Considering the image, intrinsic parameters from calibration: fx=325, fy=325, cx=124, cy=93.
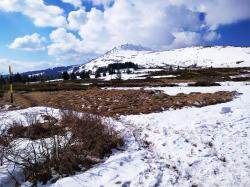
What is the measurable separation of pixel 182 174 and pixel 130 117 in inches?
298

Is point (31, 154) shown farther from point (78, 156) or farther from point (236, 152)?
point (236, 152)

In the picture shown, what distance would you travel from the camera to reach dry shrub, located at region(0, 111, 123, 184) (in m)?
8.64

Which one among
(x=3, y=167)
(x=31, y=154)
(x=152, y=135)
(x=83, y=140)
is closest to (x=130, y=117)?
(x=152, y=135)

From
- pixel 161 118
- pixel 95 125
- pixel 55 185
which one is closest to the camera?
pixel 55 185

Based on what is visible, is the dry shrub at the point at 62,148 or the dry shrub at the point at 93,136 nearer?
the dry shrub at the point at 62,148

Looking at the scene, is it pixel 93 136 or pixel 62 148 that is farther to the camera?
pixel 93 136

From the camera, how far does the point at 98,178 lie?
328 inches

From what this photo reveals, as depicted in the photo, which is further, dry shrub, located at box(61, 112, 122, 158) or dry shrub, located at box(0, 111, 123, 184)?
dry shrub, located at box(61, 112, 122, 158)

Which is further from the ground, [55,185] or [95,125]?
[95,125]

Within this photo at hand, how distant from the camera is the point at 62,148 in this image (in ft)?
30.6

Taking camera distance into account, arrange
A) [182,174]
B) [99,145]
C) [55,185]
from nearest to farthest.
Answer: [55,185] → [182,174] → [99,145]

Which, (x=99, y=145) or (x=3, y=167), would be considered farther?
(x=99, y=145)

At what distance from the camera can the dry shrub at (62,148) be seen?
864cm

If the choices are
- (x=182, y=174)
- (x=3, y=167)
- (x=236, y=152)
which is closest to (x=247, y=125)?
(x=236, y=152)
